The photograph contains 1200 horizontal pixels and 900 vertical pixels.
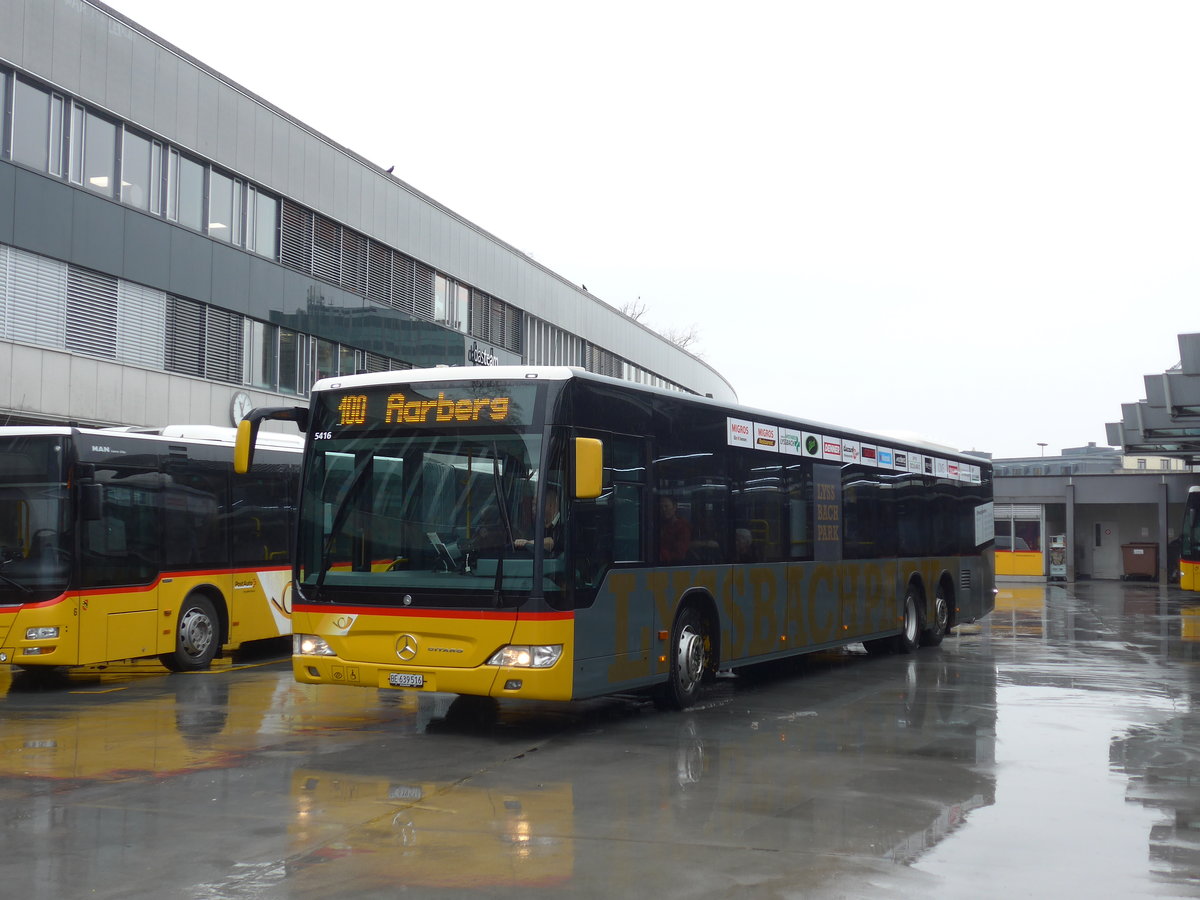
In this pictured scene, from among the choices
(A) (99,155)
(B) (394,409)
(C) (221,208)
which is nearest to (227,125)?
(C) (221,208)

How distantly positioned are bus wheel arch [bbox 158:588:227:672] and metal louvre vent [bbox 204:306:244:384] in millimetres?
12281

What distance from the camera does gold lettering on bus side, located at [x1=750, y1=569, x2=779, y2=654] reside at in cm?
1312

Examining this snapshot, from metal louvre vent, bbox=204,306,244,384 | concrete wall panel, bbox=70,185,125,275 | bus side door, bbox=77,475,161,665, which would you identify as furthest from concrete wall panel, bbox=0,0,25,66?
bus side door, bbox=77,475,161,665

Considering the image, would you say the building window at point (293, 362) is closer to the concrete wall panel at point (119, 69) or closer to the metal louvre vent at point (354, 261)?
the metal louvre vent at point (354, 261)

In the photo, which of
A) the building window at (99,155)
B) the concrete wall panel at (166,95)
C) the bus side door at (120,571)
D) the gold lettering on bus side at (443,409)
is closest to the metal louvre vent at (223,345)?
the concrete wall panel at (166,95)

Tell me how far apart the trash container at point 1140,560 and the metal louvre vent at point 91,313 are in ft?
128

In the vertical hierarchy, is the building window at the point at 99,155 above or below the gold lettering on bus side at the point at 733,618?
above

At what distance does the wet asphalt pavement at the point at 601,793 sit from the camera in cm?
607

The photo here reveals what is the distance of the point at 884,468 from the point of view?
16922 mm

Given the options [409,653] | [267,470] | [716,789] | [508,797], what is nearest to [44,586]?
[267,470]

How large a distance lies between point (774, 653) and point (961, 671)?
Answer: 3488mm

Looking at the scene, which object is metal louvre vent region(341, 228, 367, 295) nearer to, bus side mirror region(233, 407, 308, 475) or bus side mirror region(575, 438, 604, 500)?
bus side mirror region(233, 407, 308, 475)

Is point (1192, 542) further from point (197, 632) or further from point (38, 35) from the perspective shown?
point (38, 35)

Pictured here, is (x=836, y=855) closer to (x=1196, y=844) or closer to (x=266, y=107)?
(x=1196, y=844)
